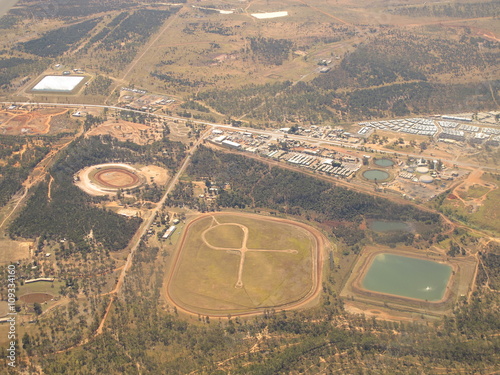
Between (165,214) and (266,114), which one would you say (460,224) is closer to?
(165,214)

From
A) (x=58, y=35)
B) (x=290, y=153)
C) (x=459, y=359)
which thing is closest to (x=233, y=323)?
(x=459, y=359)

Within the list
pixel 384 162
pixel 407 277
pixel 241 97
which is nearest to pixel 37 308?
pixel 407 277

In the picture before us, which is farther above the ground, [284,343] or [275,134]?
[275,134]

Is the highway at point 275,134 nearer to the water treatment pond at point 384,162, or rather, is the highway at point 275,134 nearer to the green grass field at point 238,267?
the water treatment pond at point 384,162

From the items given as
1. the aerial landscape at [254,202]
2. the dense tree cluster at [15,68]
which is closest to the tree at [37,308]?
the aerial landscape at [254,202]

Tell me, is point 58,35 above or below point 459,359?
above

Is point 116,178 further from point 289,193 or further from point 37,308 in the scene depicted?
point 37,308
